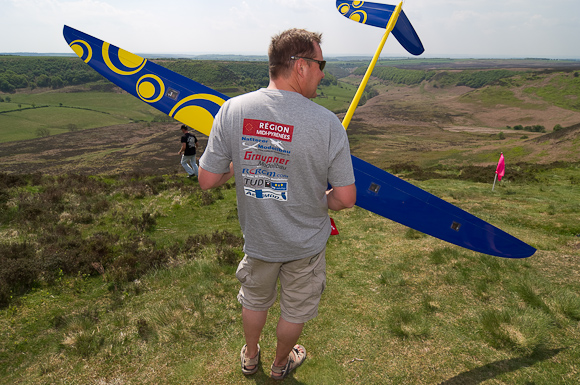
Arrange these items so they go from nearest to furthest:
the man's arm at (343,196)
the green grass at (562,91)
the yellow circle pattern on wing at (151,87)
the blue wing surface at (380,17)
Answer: the man's arm at (343,196), the yellow circle pattern on wing at (151,87), the blue wing surface at (380,17), the green grass at (562,91)

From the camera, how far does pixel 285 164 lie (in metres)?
1.87

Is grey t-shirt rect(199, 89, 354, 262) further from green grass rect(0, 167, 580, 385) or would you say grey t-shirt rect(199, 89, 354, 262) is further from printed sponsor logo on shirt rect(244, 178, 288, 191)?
green grass rect(0, 167, 580, 385)

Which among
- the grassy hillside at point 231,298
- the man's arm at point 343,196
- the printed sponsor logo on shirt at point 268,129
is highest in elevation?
the printed sponsor logo on shirt at point 268,129

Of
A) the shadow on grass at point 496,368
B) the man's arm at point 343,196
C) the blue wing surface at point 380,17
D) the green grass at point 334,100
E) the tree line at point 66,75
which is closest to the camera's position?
the man's arm at point 343,196

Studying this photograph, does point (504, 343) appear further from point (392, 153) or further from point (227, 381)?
point (392, 153)

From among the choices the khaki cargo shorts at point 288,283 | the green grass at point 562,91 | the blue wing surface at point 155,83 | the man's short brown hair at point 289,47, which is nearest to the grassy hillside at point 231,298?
the khaki cargo shorts at point 288,283

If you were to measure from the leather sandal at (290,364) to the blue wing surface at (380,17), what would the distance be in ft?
19.2

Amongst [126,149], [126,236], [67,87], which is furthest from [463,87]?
[67,87]

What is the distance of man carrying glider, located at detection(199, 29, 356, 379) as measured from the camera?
183 cm

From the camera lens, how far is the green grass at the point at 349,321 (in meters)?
2.89

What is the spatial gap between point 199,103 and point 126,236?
4.30 meters

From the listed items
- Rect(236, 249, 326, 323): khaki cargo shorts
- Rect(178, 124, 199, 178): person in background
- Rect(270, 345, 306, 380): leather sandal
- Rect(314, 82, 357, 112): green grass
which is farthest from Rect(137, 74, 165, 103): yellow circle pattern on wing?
Rect(314, 82, 357, 112): green grass

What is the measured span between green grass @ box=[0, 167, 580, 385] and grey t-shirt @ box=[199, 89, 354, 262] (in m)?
1.62

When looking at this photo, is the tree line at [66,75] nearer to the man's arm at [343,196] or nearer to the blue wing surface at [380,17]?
the blue wing surface at [380,17]
